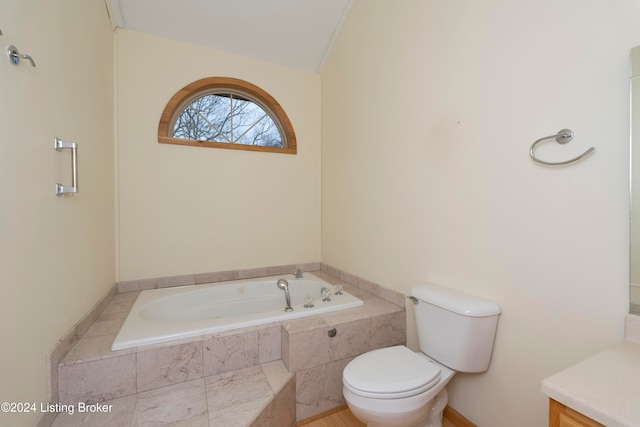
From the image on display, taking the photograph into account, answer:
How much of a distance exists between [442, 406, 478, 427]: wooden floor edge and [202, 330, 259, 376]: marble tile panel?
3.69 feet

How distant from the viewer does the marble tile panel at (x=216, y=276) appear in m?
→ 2.48

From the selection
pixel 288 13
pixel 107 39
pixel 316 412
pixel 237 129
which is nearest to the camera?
pixel 316 412

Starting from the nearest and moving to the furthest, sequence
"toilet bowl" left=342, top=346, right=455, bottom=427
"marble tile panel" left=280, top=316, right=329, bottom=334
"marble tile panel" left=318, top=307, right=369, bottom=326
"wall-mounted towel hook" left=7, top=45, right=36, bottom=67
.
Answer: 1. "wall-mounted towel hook" left=7, top=45, right=36, bottom=67
2. "toilet bowl" left=342, top=346, right=455, bottom=427
3. "marble tile panel" left=280, top=316, right=329, bottom=334
4. "marble tile panel" left=318, top=307, right=369, bottom=326

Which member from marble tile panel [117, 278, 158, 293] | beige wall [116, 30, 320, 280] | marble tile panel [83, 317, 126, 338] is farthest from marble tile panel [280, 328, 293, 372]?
marble tile panel [117, 278, 158, 293]

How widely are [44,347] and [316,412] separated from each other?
4.46 feet

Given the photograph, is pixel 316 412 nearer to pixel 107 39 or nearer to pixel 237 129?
pixel 237 129

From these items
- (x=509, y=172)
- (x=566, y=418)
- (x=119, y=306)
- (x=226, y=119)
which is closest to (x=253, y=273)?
(x=119, y=306)

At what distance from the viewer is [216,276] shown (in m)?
2.54

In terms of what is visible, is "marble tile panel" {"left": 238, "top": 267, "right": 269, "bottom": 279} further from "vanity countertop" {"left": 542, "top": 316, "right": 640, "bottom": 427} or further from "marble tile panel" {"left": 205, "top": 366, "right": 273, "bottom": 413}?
"vanity countertop" {"left": 542, "top": 316, "right": 640, "bottom": 427}

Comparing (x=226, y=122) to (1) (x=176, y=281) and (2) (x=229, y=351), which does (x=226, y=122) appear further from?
(2) (x=229, y=351)

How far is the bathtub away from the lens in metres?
1.53

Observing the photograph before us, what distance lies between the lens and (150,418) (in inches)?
47.9

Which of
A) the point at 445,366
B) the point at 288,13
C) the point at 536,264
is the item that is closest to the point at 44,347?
the point at 445,366

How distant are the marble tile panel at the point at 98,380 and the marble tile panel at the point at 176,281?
1063mm
